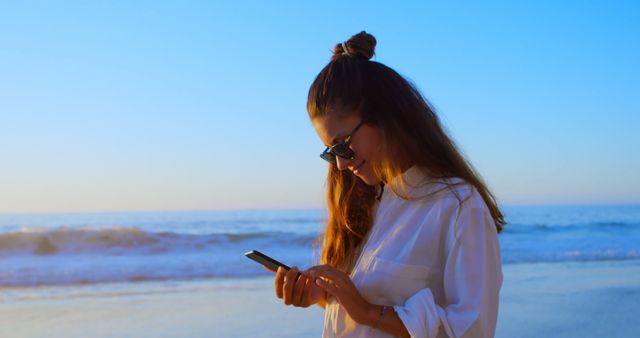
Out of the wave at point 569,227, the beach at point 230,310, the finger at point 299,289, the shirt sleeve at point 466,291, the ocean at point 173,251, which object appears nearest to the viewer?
the shirt sleeve at point 466,291

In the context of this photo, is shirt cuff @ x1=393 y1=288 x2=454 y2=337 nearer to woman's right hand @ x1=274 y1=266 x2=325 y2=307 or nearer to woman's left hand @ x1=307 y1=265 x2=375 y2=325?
woman's left hand @ x1=307 y1=265 x2=375 y2=325

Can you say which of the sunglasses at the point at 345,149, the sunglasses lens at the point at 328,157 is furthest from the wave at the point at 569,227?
the sunglasses at the point at 345,149

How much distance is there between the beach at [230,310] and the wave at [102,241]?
413 centimetres

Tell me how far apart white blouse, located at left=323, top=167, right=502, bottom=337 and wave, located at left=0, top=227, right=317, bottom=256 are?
35.3ft

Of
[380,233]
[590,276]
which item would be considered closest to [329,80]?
[380,233]

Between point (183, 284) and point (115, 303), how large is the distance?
134 cm

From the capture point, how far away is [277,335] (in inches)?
214

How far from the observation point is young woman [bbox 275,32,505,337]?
5.52ft

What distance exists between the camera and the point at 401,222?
187 centimetres

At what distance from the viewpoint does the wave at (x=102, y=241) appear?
1212 centimetres

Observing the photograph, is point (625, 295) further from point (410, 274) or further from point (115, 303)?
point (410, 274)

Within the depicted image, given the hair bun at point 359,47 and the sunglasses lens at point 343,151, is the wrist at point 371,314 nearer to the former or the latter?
the sunglasses lens at point 343,151

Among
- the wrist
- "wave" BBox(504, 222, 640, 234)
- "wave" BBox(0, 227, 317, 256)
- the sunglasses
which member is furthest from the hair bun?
"wave" BBox(504, 222, 640, 234)

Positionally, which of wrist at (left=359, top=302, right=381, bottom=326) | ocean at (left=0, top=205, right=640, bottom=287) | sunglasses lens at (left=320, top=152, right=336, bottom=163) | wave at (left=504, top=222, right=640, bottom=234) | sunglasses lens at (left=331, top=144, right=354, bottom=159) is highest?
sunglasses lens at (left=331, top=144, right=354, bottom=159)
